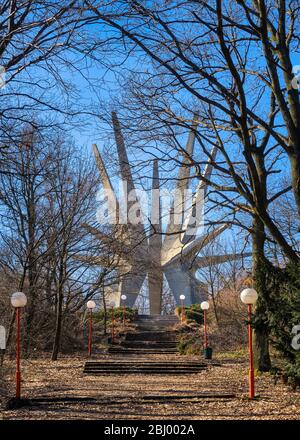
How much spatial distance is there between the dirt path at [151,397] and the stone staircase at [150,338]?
8516mm

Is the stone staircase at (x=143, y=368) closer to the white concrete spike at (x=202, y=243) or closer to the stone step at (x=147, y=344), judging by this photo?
the white concrete spike at (x=202, y=243)

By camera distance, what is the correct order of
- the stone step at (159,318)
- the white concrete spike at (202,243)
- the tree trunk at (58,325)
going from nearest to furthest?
the white concrete spike at (202,243) < the tree trunk at (58,325) < the stone step at (159,318)

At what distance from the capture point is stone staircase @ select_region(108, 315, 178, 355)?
2473 centimetres

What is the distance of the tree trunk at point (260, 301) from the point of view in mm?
12289

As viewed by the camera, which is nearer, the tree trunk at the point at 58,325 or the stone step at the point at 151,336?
the tree trunk at the point at 58,325

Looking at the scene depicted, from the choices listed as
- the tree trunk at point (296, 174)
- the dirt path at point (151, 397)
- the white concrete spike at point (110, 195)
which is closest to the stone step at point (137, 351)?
the white concrete spike at point (110, 195)

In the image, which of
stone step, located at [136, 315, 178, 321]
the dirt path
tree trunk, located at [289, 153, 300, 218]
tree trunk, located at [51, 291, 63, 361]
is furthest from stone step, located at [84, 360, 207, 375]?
stone step, located at [136, 315, 178, 321]

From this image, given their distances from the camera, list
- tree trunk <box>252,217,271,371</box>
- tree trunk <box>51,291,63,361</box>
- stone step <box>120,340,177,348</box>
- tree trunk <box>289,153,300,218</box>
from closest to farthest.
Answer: tree trunk <box>289,153,300,218</box> → tree trunk <box>252,217,271,371</box> → tree trunk <box>51,291,63,361</box> → stone step <box>120,340,177,348</box>

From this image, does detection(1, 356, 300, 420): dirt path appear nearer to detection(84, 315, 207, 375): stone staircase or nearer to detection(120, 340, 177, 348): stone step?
detection(84, 315, 207, 375): stone staircase

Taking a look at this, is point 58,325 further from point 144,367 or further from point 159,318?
point 159,318

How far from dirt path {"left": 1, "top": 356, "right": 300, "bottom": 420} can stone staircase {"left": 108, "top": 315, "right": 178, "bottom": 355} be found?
8.52 m

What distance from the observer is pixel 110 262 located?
22.6 metres

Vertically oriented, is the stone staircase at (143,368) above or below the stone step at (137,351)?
below
